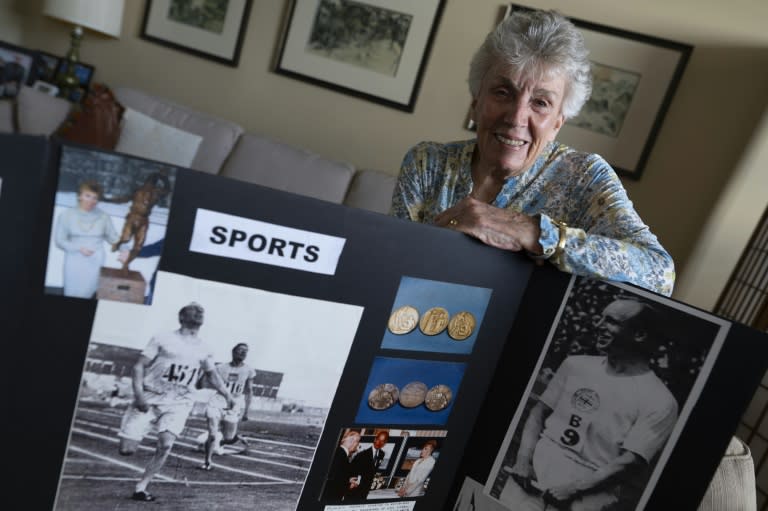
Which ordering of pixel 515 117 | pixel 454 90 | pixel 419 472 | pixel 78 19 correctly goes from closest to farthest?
pixel 419 472
pixel 515 117
pixel 454 90
pixel 78 19

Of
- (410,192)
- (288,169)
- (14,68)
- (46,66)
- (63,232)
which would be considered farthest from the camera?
(46,66)

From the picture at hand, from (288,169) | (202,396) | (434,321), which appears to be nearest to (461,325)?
(434,321)

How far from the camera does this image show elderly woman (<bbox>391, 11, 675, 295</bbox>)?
0.83 m

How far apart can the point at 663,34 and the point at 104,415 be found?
286 centimetres

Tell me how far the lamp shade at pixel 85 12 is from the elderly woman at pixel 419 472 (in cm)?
330

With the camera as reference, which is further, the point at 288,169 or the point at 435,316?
the point at 288,169

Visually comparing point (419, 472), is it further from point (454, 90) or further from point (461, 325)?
point (454, 90)

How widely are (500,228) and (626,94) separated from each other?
238 centimetres

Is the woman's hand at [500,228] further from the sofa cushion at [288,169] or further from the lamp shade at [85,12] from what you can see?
the lamp shade at [85,12]

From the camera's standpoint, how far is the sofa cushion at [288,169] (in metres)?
2.69

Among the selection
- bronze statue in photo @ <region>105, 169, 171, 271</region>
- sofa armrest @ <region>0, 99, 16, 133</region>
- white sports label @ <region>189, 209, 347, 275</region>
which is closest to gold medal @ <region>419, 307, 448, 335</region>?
white sports label @ <region>189, 209, 347, 275</region>

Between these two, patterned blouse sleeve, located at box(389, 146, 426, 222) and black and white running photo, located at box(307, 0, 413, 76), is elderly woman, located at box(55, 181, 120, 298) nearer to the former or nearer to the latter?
patterned blouse sleeve, located at box(389, 146, 426, 222)

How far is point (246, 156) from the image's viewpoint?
281cm

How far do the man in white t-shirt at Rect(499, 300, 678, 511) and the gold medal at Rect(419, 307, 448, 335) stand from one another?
0.44ft
